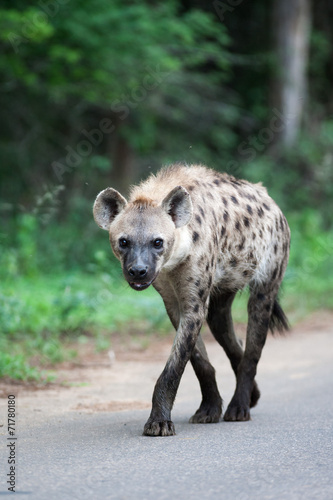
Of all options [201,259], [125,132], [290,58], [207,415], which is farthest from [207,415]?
[290,58]

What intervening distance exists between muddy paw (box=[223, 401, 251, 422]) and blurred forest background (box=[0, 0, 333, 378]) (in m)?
1.84

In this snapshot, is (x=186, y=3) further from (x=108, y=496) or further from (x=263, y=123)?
(x=108, y=496)

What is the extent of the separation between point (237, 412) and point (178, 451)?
1.23 metres

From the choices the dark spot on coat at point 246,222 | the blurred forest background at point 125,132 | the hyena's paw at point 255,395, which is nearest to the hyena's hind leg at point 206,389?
the hyena's paw at point 255,395

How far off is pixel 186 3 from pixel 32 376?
1424 centimetres

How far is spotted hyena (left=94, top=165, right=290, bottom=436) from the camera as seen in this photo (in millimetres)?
4484

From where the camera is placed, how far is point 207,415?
4.95m

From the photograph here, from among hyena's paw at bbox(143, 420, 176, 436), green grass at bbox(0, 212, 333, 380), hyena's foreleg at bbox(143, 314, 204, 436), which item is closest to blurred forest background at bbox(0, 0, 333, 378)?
green grass at bbox(0, 212, 333, 380)

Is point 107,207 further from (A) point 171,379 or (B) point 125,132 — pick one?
(B) point 125,132

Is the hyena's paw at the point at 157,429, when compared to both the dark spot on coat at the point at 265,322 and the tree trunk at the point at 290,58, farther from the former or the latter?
the tree trunk at the point at 290,58

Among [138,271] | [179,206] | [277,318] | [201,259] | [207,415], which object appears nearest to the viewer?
[138,271]

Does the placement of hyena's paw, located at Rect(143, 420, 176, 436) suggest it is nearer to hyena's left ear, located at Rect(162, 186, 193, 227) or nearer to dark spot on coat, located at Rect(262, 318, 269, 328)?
hyena's left ear, located at Rect(162, 186, 193, 227)

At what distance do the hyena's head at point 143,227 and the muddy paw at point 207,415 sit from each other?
962mm

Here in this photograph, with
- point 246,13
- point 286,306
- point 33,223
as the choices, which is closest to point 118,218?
point 286,306
